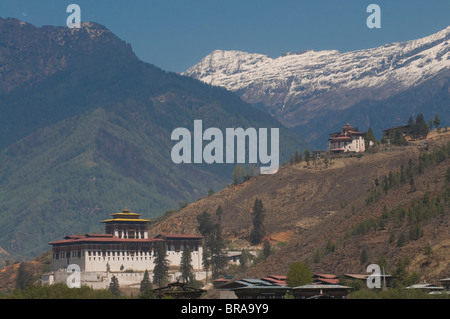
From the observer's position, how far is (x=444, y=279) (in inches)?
7028

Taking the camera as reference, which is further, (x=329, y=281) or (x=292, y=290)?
(x=329, y=281)

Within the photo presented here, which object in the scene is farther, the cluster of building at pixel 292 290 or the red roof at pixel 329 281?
the red roof at pixel 329 281

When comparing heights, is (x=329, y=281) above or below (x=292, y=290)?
above

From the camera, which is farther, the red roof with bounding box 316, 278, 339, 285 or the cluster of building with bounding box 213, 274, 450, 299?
the red roof with bounding box 316, 278, 339, 285

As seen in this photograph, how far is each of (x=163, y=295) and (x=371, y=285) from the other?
119 ft

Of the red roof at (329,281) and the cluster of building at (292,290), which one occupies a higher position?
the red roof at (329,281)

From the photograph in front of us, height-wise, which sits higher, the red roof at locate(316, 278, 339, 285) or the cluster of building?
the red roof at locate(316, 278, 339, 285)

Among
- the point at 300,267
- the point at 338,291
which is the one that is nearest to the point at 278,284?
the point at 300,267
